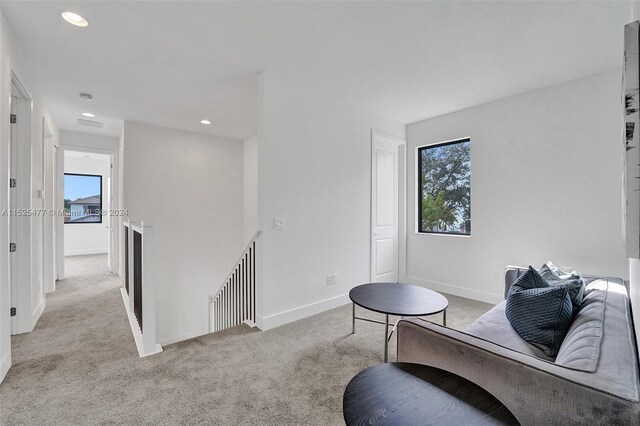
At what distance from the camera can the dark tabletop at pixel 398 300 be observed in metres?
2.07

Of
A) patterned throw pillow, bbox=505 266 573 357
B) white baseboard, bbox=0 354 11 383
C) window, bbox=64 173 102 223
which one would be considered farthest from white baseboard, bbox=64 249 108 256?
patterned throw pillow, bbox=505 266 573 357

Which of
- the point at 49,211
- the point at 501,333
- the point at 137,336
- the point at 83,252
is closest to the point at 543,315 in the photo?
the point at 501,333

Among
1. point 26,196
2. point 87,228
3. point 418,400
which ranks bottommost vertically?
point 418,400

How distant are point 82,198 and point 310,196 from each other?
7527 millimetres

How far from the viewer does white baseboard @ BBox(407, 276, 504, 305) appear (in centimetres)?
357

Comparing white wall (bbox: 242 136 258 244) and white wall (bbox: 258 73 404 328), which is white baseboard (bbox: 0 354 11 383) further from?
white wall (bbox: 242 136 258 244)

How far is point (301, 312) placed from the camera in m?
3.10

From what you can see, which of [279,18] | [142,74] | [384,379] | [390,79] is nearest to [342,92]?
[390,79]

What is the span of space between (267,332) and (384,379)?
1.90 m

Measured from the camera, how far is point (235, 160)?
5.39 m

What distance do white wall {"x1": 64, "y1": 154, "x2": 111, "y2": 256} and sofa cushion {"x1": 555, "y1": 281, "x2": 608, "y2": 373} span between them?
29.3ft

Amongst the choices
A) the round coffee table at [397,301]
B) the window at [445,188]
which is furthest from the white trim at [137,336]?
the window at [445,188]

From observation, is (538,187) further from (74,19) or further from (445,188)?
(74,19)

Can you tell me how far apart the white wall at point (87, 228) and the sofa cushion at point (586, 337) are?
29.3 ft
